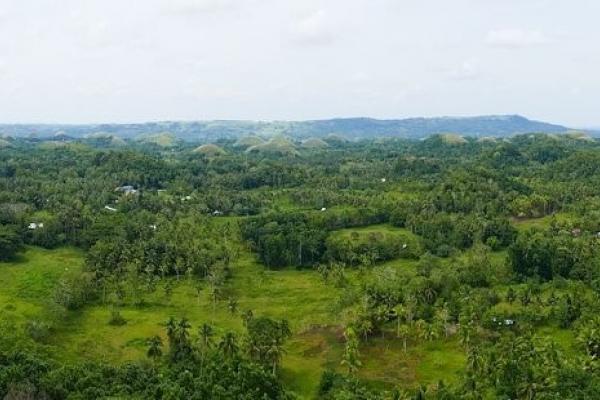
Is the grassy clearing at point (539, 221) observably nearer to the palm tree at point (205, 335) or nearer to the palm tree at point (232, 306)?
the palm tree at point (232, 306)

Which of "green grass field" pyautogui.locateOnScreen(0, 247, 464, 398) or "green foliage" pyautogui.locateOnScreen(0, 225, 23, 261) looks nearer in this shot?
"green grass field" pyautogui.locateOnScreen(0, 247, 464, 398)

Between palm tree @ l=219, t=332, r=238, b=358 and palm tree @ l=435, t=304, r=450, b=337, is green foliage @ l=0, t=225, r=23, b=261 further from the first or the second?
palm tree @ l=435, t=304, r=450, b=337

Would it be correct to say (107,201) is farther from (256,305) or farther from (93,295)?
(256,305)

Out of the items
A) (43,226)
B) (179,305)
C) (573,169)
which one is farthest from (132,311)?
(573,169)

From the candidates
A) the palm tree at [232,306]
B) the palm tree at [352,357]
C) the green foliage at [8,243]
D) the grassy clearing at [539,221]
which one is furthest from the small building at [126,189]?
the palm tree at [352,357]

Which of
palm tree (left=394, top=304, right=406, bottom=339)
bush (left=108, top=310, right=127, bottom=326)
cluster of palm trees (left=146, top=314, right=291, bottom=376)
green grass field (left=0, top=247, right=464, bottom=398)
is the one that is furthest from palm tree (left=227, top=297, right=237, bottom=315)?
palm tree (left=394, top=304, right=406, bottom=339)

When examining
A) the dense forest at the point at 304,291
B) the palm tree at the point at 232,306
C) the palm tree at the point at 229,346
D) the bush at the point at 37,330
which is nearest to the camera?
the dense forest at the point at 304,291

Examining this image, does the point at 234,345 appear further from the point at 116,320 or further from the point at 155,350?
the point at 116,320

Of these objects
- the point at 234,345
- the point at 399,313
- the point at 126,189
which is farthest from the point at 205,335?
the point at 126,189
